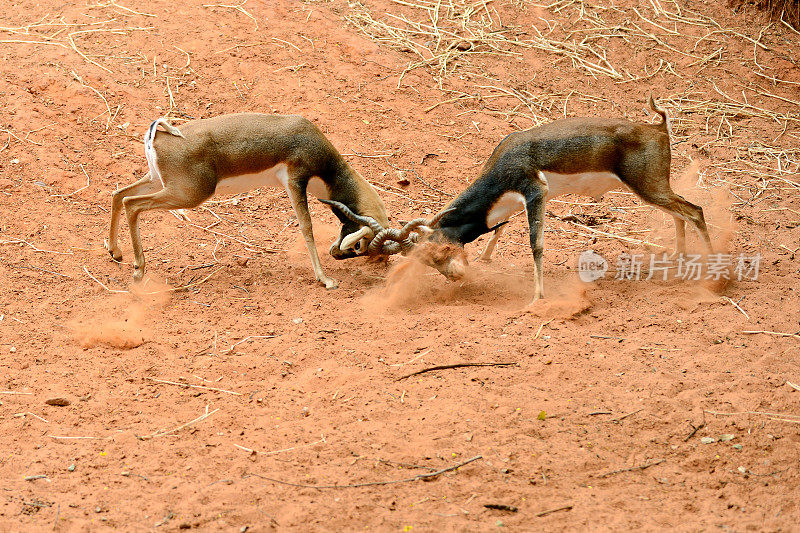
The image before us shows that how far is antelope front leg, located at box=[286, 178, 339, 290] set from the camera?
25.0 feet

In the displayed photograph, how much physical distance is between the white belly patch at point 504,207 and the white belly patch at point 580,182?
287mm

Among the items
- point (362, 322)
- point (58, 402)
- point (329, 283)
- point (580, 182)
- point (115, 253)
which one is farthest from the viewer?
point (115, 253)

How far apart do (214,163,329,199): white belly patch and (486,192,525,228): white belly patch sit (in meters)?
1.73

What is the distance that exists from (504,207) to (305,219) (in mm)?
1964

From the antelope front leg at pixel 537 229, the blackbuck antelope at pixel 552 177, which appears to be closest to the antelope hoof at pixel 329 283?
the blackbuck antelope at pixel 552 177

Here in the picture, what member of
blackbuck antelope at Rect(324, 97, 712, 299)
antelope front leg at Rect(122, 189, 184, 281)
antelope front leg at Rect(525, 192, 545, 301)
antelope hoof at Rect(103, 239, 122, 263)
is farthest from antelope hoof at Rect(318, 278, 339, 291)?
antelope hoof at Rect(103, 239, 122, 263)

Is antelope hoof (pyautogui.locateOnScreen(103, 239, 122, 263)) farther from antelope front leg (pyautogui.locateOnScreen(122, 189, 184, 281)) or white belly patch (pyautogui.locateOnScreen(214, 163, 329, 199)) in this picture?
white belly patch (pyautogui.locateOnScreen(214, 163, 329, 199))

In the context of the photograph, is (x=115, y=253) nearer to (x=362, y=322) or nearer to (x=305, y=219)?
(x=305, y=219)

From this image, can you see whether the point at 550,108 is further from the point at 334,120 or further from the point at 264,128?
the point at 264,128

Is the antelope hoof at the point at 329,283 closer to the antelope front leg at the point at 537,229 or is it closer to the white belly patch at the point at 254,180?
the white belly patch at the point at 254,180

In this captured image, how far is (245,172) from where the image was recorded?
7480 mm

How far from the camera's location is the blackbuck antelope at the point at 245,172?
722 cm

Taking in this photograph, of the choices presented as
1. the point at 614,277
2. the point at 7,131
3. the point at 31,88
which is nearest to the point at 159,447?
the point at 614,277

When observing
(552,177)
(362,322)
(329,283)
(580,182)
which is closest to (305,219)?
Result: (329,283)
